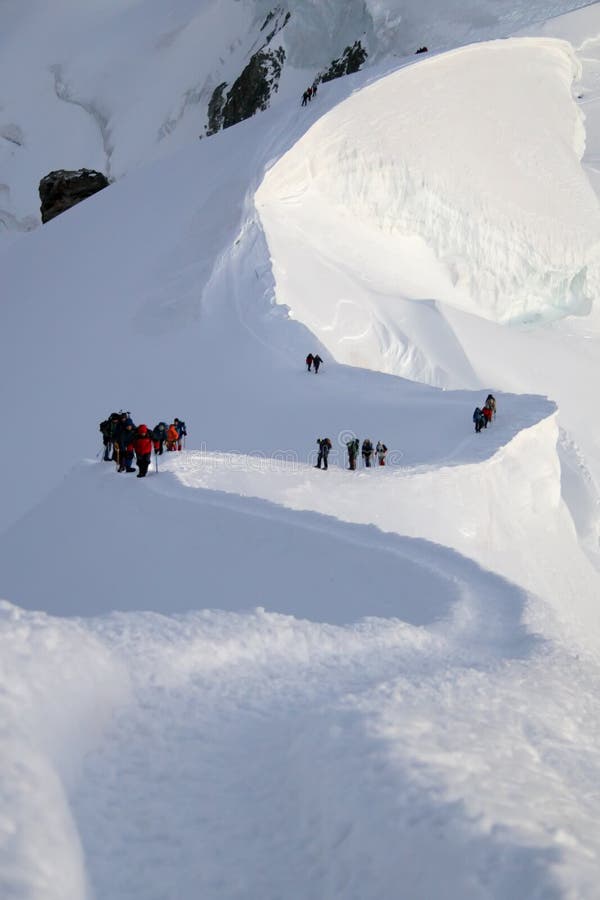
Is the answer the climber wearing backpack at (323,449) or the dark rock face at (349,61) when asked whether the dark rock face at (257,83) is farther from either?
the climber wearing backpack at (323,449)

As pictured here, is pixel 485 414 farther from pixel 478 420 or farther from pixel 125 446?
pixel 125 446

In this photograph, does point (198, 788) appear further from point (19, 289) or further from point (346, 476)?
point (19, 289)

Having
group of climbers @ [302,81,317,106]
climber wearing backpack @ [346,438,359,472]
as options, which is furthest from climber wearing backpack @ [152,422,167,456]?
group of climbers @ [302,81,317,106]

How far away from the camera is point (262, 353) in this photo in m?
21.1

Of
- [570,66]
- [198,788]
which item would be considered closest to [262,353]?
[198,788]

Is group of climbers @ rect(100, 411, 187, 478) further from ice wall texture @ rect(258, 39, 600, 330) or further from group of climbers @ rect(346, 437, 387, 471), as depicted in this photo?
ice wall texture @ rect(258, 39, 600, 330)

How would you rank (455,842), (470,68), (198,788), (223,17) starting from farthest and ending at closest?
(223,17) → (470,68) → (198,788) → (455,842)

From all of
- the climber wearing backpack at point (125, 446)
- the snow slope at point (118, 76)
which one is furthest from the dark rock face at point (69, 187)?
the climber wearing backpack at point (125, 446)

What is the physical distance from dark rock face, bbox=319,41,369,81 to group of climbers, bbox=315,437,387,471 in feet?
114

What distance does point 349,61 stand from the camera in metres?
47.2

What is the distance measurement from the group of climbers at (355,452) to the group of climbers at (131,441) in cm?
243

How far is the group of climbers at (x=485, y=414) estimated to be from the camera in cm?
1605

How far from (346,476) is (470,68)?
25.2 m

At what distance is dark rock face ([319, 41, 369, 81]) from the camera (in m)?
45.8
